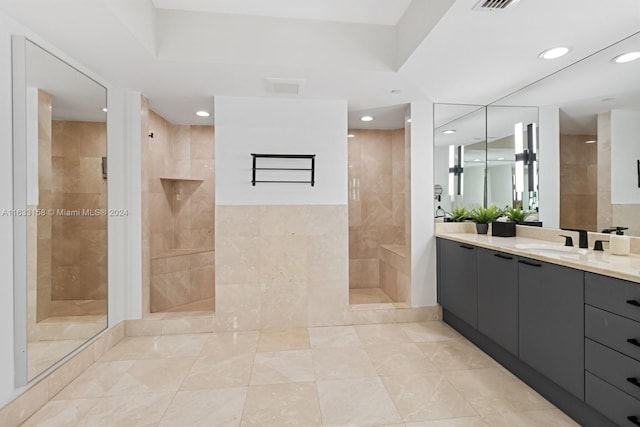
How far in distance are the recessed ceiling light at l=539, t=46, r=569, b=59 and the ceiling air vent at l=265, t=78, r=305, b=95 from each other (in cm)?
172

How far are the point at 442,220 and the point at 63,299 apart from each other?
3.27 m

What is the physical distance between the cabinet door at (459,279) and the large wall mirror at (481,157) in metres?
0.56

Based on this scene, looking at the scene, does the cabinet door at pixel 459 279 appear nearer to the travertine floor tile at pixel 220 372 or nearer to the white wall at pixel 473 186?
the white wall at pixel 473 186

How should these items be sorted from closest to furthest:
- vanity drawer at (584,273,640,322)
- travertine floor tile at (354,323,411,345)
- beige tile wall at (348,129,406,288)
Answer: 1. vanity drawer at (584,273,640,322)
2. travertine floor tile at (354,323,411,345)
3. beige tile wall at (348,129,406,288)

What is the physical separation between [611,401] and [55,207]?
3.25 meters

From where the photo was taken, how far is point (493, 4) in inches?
62.1

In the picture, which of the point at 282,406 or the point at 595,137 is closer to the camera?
the point at 282,406

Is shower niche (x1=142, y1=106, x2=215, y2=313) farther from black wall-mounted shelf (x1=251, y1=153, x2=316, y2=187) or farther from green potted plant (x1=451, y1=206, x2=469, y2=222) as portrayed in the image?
green potted plant (x1=451, y1=206, x2=469, y2=222)

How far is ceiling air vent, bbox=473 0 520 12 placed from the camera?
1558 mm

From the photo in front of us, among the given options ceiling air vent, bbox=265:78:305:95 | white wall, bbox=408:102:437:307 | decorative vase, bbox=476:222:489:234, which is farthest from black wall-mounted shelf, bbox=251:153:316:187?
decorative vase, bbox=476:222:489:234

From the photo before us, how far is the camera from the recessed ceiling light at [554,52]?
2.02 metres

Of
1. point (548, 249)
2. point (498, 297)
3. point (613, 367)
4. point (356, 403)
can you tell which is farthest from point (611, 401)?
point (356, 403)

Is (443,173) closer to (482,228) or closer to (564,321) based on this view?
(482,228)

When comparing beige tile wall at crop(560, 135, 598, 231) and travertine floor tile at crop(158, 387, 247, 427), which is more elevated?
beige tile wall at crop(560, 135, 598, 231)
